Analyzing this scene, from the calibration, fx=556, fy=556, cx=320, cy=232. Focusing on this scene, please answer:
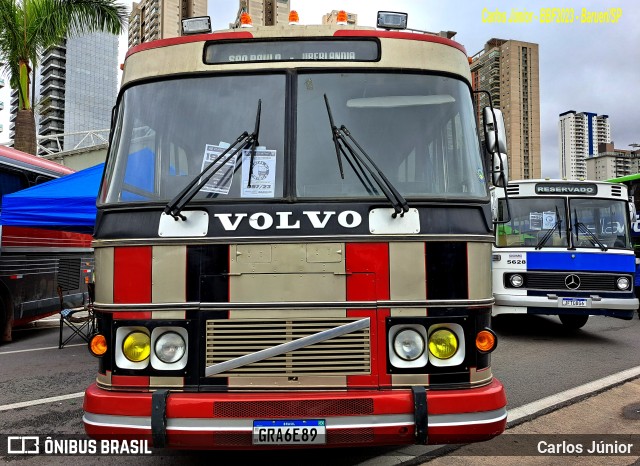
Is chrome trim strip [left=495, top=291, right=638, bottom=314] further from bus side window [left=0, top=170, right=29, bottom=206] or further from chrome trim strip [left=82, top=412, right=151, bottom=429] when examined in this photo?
bus side window [left=0, top=170, right=29, bottom=206]

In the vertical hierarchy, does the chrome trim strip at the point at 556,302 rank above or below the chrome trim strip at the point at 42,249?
below

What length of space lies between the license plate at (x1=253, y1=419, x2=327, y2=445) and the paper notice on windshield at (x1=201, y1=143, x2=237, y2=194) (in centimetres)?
137

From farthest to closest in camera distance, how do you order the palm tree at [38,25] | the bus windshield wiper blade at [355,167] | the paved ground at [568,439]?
1. the palm tree at [38,25]
2. the paved ground at [568,439]
3. the bus windshield wiper blade at [355,167]

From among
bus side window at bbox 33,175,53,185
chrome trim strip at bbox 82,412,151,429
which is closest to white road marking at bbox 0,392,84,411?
chrome trim strip at bbox 82,412,151,429

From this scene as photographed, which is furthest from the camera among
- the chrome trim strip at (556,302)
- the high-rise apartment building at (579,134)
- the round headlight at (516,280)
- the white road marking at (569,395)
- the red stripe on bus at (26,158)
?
the high-rise apartment building at (579,134)

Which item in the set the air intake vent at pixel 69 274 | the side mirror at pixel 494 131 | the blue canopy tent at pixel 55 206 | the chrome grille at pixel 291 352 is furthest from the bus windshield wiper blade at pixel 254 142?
the air intake vent at pixel 69 274

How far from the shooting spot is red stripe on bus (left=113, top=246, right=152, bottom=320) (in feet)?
10.7

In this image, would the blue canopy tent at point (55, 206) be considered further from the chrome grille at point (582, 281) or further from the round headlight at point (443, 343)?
the chrome grille at point (582, 281)

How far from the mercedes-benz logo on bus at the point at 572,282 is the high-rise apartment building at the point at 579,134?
59.2m

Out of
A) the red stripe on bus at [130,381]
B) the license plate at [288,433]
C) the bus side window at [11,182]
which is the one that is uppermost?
the bus side window at [11,182]

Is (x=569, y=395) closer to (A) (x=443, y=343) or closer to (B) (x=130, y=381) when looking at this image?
(A) (x=443, y=343)

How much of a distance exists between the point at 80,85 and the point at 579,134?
85614 mm

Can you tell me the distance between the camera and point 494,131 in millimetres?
3922

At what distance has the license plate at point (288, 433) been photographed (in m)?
3.00
